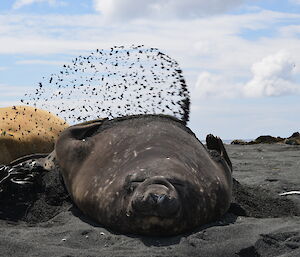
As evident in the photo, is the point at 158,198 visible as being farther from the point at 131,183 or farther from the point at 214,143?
the point at 214,143

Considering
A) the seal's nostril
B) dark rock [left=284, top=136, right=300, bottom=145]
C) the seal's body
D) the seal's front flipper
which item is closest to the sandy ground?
the seal's body

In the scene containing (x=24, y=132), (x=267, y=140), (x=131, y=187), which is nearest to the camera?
(x=131, y=187)

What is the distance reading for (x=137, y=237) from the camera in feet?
12.9

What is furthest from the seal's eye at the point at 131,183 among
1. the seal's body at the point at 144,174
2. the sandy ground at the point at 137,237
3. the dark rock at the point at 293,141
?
the dark rock at the point at 293,141

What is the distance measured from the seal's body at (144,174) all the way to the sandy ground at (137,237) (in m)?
0.12

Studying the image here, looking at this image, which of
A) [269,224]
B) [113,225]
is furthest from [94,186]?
[269,224]

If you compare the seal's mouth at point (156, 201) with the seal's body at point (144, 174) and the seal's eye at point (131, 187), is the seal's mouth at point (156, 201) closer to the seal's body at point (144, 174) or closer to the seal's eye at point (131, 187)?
the seal's body at point (144, 174)

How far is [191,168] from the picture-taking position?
14.3 feet

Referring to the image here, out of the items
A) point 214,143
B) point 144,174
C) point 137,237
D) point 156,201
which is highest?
point 214,143

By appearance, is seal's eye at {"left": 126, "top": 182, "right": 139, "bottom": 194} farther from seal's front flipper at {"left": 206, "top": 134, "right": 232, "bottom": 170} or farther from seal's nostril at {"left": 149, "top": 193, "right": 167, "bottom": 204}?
seal's front flipper at {"left": 206, "top": 134, "right": 232, "bottom": 170}

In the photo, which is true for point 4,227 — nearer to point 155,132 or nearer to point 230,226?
point 155,132

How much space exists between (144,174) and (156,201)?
1.52 ft

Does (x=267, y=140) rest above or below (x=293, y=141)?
below

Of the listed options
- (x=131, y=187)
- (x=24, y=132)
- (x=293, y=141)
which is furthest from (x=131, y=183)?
(x=293, y=141)
